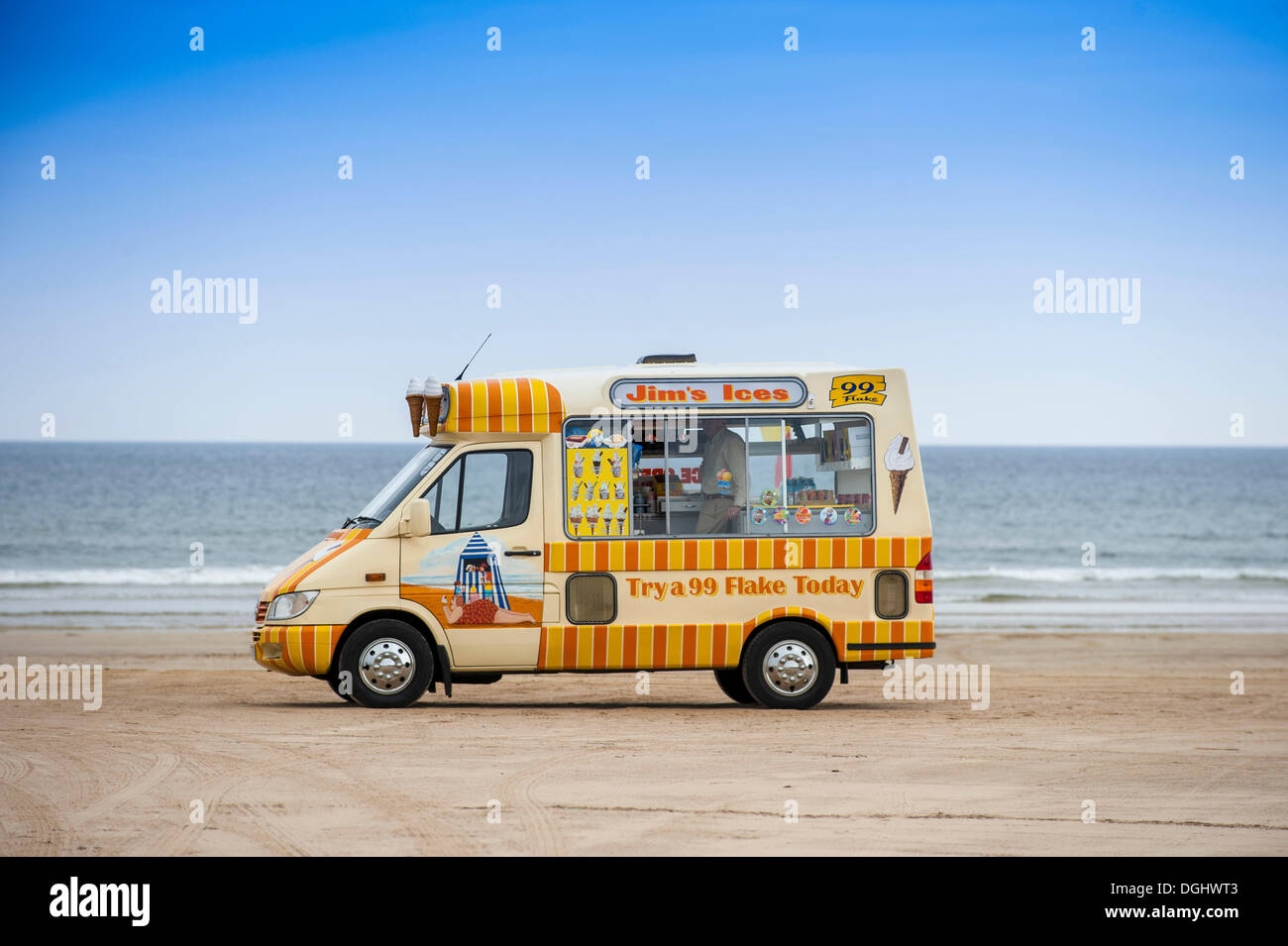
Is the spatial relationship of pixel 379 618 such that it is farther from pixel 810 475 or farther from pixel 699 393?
pixel 810 475

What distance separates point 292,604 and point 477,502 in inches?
68.1

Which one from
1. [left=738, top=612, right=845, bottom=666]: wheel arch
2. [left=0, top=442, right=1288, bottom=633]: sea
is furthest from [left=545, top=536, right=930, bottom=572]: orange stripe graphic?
[left=0, top=442, right=1288, bottom=633]: sea

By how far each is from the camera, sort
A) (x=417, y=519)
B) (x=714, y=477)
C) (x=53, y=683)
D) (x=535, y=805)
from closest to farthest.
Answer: (x=535, y=805), (x=417, y=519), (x=714, y=477), (x=53, y=683)

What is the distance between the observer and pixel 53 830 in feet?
23.8

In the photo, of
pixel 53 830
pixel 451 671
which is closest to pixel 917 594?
pixel 451 671

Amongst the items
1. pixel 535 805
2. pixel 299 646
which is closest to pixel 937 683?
pixel 299 646

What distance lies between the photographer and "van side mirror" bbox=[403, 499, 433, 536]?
1128 centimetres

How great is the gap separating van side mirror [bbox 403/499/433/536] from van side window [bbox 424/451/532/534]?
13 cm

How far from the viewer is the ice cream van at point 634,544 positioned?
1148cm

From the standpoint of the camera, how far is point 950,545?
4466 cm

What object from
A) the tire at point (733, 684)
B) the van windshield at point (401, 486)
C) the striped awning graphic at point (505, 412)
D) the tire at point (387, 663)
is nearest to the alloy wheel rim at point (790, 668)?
the tire at point (733, 684)
